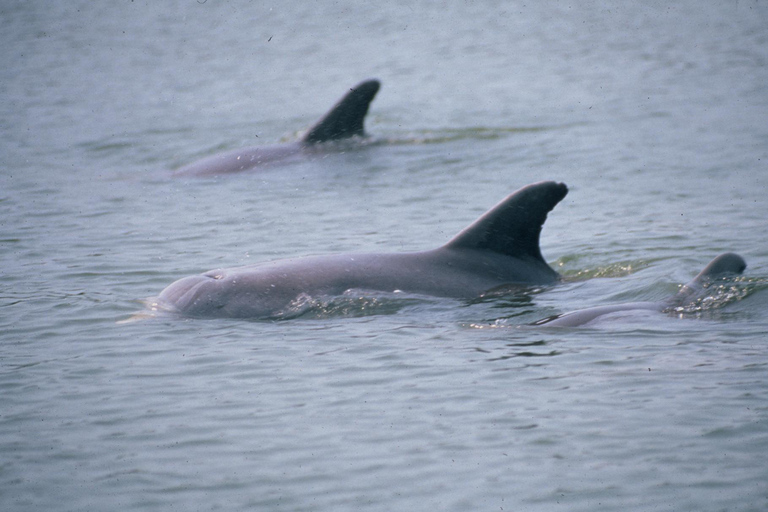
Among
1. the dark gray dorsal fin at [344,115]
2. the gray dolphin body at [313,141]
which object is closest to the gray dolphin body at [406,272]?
the gray dolphin body at [313,141]

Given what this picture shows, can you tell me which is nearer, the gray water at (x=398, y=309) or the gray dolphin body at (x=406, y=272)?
the gray water at (x=398, y=309)

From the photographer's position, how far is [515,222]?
9820mm

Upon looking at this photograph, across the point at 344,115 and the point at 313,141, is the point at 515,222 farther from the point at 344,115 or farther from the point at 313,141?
the point at 344,115

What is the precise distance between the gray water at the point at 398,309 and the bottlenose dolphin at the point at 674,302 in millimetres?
135

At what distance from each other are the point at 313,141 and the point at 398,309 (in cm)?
896

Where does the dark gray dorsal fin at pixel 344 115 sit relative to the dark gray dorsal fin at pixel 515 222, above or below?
above

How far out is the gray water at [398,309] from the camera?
20.5 ft

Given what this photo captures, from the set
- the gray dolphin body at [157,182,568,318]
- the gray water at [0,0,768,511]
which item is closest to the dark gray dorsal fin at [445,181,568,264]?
the gray dolphin body at [157,182,568,318]

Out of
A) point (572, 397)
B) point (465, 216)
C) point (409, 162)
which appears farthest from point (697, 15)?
point (572, 397)

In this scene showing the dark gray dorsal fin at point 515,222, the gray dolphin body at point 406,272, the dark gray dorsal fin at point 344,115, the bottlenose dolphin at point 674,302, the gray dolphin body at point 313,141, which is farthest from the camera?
the dark gray dorsal fin at point 344,115

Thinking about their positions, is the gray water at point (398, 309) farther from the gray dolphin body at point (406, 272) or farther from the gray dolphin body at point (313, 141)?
the gray dolphin body at point (313, 141)

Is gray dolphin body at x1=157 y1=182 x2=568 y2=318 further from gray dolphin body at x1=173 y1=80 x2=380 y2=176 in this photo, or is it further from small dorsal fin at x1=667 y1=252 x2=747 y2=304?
gray dolphin body at x1=173 y1=80 x2=380 y2=176

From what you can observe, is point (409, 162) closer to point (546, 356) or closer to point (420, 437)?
point (546, 356)

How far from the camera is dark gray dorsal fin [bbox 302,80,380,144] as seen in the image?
17953 millimetres
